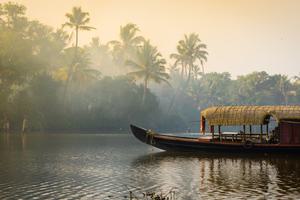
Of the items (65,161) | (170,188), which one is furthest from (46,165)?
(170,188)

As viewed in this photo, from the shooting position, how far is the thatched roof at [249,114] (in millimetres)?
33625

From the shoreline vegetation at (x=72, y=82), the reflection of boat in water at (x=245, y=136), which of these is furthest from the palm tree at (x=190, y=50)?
the reflection of boat in water at (x=245, y=136)

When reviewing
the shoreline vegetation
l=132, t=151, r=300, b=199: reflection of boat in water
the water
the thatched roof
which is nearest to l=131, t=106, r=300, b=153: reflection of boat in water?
the thatched roof

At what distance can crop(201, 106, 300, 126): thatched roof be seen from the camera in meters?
33.6

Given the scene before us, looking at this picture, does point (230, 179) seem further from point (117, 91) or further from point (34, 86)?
point (117, 91)

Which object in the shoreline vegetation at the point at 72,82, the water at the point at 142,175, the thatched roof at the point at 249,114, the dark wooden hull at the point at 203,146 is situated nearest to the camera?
the water at the point at 142,175

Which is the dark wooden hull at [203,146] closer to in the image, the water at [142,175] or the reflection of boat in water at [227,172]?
the reflection of boat in water at [227,172]

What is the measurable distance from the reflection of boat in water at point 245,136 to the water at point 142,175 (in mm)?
692

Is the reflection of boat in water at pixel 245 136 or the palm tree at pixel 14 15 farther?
the palm tree at pixel 14 15

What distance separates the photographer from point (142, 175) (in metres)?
24.2

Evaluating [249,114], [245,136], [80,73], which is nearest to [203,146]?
[245,136]

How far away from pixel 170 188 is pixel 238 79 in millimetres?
91561

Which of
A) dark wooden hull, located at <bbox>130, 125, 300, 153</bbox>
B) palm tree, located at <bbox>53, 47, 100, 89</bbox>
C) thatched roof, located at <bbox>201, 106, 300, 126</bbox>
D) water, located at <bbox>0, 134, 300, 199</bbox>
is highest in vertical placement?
palm tree, located at <bbox>53, 47, 100, 89</bbox>

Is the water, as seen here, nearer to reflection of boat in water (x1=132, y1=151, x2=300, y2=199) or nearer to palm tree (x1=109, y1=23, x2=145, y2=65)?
reflection of boat in water (x1=132, y1=151, x2=300, y2=199)
